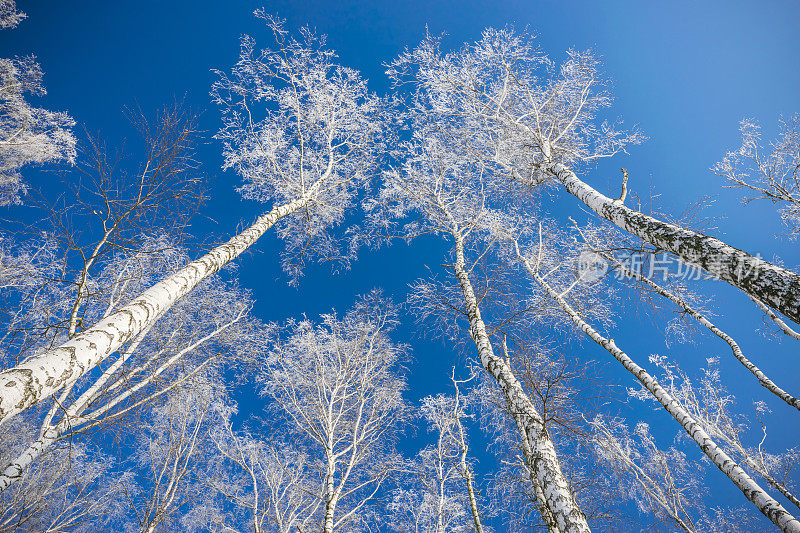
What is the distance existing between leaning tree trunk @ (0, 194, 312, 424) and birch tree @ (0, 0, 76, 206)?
10131 millimetres

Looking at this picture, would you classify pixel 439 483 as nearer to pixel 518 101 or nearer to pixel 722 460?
pixel 722 460

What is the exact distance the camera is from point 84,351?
2.19 metres

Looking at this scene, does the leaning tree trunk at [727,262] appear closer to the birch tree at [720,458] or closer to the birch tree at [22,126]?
the birch tree at [720,458]

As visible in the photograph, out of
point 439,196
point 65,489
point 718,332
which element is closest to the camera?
point 718,332

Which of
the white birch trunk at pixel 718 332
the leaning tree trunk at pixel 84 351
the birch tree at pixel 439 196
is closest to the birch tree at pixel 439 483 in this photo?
the birch tree at pixel 439 196

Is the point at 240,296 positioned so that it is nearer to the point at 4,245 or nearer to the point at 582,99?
the point at 4,245

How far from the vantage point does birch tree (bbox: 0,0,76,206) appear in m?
8.59

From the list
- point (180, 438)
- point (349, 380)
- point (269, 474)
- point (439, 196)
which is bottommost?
point (269, 474)

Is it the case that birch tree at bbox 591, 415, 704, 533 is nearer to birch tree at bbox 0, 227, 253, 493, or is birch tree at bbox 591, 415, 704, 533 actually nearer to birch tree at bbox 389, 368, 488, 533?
birch tree at bbox 389, 368, 488, 533

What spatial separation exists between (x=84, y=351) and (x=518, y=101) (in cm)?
970

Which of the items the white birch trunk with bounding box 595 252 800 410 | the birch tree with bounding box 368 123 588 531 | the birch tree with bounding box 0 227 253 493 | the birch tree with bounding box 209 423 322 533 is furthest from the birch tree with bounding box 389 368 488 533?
the birch tree with bounding box 0 227 253 493

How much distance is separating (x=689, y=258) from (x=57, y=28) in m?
31.9

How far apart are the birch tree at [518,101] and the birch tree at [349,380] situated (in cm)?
580

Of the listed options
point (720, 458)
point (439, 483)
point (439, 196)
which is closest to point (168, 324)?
point (439, 196)
